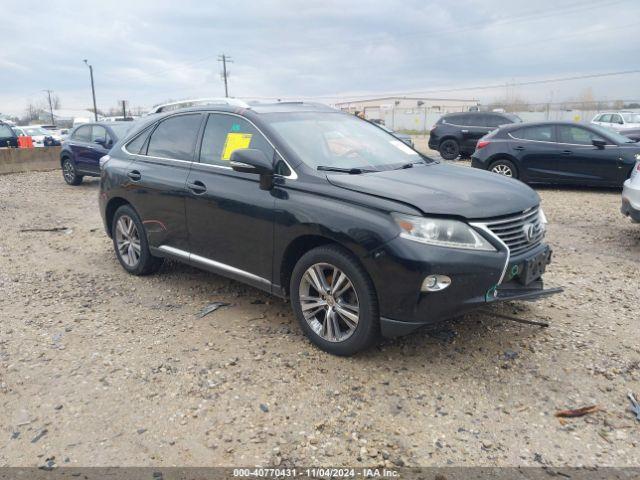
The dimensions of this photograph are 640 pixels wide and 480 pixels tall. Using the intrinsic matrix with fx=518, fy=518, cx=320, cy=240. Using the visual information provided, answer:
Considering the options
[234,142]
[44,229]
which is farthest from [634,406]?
[44,229]

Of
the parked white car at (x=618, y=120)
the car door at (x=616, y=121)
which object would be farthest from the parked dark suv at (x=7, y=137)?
the car door at (x=616, y=121)

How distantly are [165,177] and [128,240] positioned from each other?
109 centimetres

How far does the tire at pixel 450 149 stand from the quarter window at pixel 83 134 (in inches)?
435

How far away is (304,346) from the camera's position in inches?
152

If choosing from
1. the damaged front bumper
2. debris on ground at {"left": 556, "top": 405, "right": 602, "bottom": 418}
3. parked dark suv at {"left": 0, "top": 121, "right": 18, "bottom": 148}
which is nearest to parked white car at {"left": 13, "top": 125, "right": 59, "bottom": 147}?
parked dark suv at {"left": 0, "top": 121, "right": 18, "bottom": 148}

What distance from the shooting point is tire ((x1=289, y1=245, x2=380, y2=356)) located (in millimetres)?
3359

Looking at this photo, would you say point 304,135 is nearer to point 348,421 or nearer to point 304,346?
point 304,346

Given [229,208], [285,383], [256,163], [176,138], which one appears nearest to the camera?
[285,383]

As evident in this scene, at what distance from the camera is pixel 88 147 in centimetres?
1234

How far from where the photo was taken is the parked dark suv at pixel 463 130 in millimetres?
17188

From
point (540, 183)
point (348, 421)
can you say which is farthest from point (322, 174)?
point (540, 183)

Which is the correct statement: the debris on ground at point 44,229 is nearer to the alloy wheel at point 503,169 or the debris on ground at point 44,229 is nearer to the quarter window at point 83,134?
the quarter window at point 83,134

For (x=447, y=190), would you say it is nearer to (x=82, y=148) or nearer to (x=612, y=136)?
(x=612, y=136)

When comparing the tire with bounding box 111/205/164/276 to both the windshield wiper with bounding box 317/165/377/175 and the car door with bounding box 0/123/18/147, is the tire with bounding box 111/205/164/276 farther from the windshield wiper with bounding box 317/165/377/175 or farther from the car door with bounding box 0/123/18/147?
the car door with bounding box 0/123/18/147
